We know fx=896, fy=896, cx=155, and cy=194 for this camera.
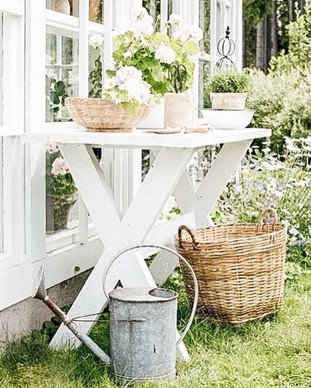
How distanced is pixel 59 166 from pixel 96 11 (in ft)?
2.69

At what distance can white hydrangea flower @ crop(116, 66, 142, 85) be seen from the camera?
338 centimetres

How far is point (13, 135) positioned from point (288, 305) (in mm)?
1721

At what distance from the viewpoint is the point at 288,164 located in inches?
249

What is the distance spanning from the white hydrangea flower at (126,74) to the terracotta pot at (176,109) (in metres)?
0.47

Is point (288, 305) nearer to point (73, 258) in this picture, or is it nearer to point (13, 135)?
point (73, 258)

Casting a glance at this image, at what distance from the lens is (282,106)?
10.1m

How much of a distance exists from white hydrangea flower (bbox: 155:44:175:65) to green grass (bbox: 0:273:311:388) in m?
1.16

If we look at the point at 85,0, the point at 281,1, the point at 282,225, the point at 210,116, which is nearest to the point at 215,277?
the point at 282,225

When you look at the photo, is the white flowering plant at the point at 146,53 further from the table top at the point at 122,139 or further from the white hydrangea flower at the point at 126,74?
the table top at the point at 122,139

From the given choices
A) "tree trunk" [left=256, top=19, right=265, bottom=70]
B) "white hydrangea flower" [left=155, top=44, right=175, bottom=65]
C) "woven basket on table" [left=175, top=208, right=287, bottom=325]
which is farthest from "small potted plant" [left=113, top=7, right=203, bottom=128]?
"tree trunk" [left=256, top=19, right=265, bottom=70]

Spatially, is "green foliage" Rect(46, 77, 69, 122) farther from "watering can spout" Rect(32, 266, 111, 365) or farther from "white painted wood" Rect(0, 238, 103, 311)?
"watering can spout" Rect(32, 266, 111, 365)

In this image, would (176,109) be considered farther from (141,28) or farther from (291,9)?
(291,9)

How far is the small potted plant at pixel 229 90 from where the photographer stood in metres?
4.38

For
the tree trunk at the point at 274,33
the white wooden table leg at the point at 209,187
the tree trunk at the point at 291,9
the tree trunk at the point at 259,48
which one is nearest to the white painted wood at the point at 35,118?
the white wooden table leg at the point at 209,187
